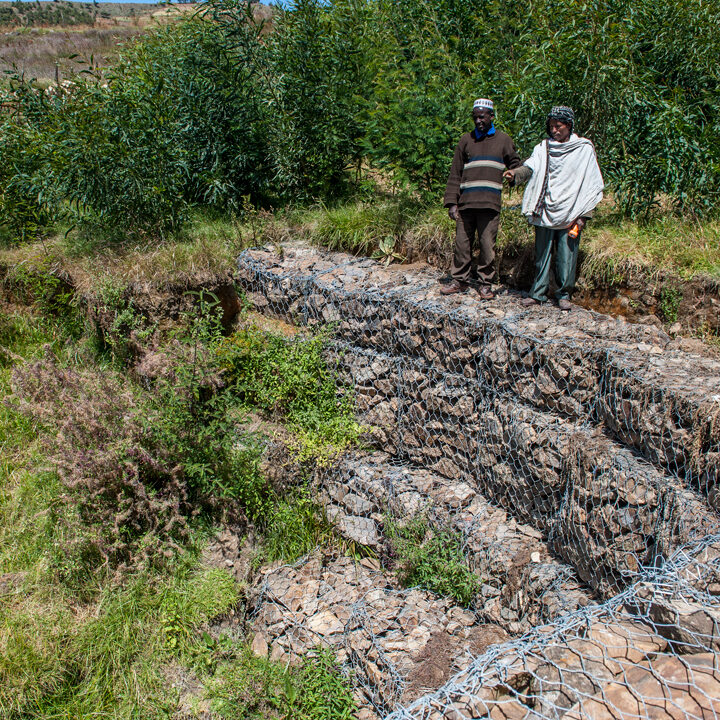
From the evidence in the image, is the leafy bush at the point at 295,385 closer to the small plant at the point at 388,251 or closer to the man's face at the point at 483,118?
the small plant at the point at 388,251

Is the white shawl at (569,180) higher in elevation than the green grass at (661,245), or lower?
higher

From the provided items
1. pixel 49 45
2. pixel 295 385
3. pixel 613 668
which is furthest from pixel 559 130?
pixel 49 45

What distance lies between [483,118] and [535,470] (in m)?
2.66

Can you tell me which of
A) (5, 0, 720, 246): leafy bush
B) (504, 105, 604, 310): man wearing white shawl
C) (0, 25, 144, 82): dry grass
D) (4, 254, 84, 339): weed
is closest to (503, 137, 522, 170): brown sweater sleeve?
(504, 105, 604, 310): man wearing white shawl

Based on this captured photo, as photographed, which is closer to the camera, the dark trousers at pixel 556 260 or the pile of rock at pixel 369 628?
the pile of rock at pixel 369 628

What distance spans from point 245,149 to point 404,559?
15.2 ft

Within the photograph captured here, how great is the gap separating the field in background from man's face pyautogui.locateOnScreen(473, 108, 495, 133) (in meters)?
9.17

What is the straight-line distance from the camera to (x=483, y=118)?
457cm

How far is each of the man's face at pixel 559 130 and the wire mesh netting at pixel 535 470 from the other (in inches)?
50.5

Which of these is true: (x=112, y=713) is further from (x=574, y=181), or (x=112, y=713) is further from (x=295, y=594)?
(x=574, y=181)

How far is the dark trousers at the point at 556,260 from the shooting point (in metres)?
4.54

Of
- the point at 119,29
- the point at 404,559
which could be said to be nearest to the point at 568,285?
the point at 404,559

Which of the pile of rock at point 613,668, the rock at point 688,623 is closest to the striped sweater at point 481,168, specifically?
the pile of rock at point 613,668

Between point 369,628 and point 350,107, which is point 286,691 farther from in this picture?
point 350,107
